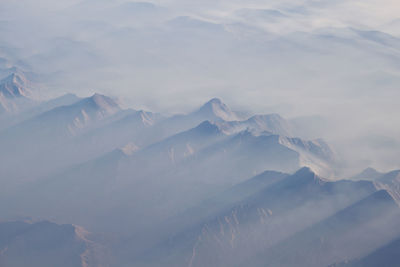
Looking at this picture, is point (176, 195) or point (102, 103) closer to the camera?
point (176, 195)

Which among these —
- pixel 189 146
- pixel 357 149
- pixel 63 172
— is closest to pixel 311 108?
pixel 357 149

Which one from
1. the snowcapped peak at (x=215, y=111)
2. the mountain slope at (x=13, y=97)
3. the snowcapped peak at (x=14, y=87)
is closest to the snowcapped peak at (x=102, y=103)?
the mountain slope at (x=13, y=97)

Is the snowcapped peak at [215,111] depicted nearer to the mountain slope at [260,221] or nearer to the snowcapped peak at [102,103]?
the snowcapped peak at [102,103]

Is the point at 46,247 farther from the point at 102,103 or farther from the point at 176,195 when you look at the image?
the point at 102,103

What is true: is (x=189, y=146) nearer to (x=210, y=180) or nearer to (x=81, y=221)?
(x=210, y=180)

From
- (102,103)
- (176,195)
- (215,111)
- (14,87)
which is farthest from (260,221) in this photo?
(14,87)
